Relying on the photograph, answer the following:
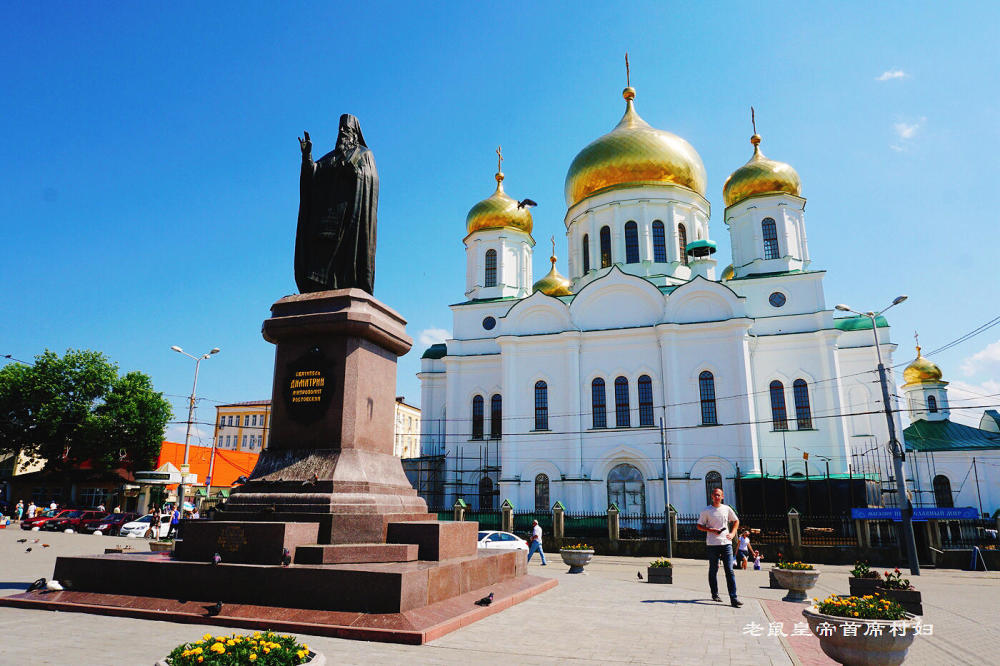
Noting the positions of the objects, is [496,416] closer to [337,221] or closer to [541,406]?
[541,406]

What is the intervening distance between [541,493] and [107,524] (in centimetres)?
2039

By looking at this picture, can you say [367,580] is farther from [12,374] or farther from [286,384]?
[12,374]

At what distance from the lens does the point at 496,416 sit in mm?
34062

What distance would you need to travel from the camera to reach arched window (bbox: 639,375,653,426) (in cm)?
2939

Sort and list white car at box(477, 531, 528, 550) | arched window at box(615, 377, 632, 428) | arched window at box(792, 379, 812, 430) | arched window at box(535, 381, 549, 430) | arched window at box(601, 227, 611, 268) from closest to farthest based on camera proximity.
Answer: white car at box(477, 531, 528, 550) → arched window at box(792, 379, 812, 430) → arched window at box(615, 377, 632, 428) → arched window at box(535, 381, 549, 430) → arched window at box(601, 227, 611, 268)

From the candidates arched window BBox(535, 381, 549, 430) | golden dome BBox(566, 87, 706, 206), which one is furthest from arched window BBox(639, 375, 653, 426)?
golden dome BBox(566, 87, 706, 206)

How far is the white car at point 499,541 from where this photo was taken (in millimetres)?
17250

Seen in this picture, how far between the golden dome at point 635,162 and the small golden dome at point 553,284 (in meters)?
5.75

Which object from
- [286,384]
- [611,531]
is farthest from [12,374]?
[286,384]

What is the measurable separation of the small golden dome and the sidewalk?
30.2m

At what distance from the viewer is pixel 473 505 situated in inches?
1291

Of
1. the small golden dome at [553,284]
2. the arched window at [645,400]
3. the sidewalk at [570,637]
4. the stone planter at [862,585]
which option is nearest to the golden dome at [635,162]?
the small golden dome at [553,284]

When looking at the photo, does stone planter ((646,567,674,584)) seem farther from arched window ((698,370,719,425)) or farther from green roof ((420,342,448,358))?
green roof ((420,342,448,358))

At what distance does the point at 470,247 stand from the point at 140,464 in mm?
25185
